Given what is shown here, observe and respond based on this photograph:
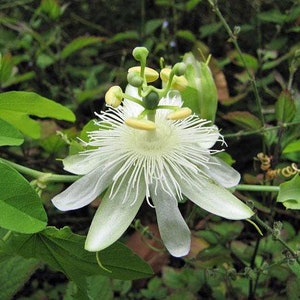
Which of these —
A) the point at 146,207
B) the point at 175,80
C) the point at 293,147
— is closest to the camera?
the point at 175,80

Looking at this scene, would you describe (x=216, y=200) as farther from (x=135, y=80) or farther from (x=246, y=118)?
(x=246, y=118)

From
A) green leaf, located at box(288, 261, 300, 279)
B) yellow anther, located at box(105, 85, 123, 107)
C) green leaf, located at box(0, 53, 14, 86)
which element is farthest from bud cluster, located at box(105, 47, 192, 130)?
green leaf, located at box(0, 53, 14, 86)

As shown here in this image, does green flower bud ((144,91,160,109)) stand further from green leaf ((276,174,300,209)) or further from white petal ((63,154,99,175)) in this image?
green leaf ((276,174,300,209))

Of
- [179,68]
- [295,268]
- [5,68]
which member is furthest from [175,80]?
[5,68]

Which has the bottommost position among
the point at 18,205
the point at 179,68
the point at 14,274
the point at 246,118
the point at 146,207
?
the point at 146,207

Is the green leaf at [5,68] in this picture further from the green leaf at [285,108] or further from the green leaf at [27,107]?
the green leaf at [285,108]

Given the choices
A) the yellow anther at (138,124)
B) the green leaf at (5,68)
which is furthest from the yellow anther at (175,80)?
the green leaf at (5,68)

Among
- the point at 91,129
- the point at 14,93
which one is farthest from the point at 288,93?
the point at 14,93
